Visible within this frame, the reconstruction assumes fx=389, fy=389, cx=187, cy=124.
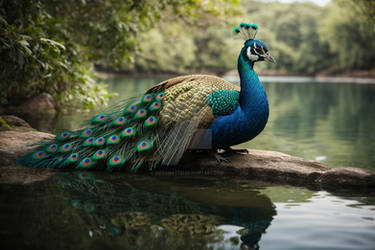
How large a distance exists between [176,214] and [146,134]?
1.81 meters

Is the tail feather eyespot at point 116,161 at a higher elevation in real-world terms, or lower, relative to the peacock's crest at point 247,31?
lower

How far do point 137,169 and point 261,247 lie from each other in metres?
2.77

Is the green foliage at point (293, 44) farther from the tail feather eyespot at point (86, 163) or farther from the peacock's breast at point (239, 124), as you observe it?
the tail feather eyespot at point (86, 163)

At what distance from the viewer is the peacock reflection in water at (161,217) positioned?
3.52 meters

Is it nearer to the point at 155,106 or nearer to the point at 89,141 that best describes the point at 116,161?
the point at 89,141

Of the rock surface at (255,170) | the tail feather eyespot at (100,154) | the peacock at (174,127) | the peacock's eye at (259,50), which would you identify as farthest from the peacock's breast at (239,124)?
the tail feather eyespot at (100,154)

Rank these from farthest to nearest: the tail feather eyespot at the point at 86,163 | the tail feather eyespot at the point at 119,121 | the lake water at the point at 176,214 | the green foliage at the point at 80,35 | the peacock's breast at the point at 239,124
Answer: the green foliage at the point at 80,35 < the tail feather eyespot at the point at 119,121 < the tail feather eyespot at the point at 86,163 < the peacock's breast at the point at 239,124 < the lake water at the point at 176,214

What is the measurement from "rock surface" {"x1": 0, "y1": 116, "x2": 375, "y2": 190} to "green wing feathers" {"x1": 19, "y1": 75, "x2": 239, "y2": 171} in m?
0.30

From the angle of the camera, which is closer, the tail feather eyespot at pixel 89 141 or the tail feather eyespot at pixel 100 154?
the tail feather eyespot at pixel 100 154

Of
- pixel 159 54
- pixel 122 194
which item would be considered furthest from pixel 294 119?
pixel 159 54

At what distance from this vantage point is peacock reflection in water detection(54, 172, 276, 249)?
352cm

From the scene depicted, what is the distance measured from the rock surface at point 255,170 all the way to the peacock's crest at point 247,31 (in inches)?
71.7

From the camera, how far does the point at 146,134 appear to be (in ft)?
18.7

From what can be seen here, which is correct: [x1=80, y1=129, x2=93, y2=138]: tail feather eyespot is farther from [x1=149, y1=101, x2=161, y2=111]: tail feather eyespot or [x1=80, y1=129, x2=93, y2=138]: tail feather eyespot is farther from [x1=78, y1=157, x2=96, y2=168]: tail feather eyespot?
[x1=149, y1=101, x2=161, y2=111]: tail feather eyespot
